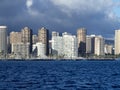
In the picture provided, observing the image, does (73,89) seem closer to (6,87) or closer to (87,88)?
(87,88)

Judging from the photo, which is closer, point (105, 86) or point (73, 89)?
point (73, 89)

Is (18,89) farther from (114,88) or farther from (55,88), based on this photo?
(114,88)

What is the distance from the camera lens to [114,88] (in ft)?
301

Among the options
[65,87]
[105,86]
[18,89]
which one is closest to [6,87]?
[18,89]

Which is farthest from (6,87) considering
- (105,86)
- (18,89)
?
(105,86)

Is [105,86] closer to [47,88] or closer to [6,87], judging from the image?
[47,88]

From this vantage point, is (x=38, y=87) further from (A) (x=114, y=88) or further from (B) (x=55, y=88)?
(A) (x=114, y=88)

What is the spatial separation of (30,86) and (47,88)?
3724 mm

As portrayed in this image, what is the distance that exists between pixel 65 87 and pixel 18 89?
408 inches

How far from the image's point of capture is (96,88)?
90.7m

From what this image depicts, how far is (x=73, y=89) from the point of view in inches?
3526

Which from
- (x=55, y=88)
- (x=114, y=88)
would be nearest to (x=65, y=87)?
(x=55, y=88)

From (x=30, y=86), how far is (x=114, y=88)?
49.2 ft

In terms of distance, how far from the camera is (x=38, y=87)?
91.3 metres
